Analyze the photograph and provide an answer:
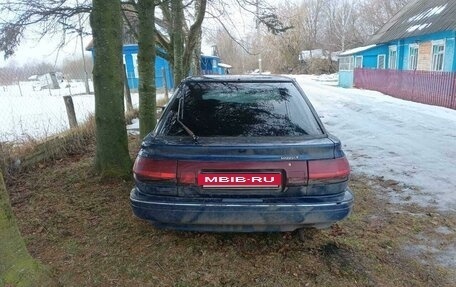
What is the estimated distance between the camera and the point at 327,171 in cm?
261

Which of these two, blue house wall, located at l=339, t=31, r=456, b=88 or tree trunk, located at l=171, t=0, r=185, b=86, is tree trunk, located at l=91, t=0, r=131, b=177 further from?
blue house wall, located at l=339, t=31, r=456, b=88

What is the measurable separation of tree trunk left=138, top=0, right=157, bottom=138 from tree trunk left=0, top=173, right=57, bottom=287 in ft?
11.8

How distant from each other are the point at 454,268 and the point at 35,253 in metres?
3.47

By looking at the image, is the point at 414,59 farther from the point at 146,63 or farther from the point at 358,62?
the point at 146,63

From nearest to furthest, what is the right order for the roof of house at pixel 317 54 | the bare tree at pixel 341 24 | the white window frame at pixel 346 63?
the white window frame at pixel 346 63
the roof of house at pixel 317 54
the bare tree at pixel 341 24

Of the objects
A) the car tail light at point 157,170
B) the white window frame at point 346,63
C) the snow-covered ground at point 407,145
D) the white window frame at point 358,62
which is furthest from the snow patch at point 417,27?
the car tail light at point 157,170

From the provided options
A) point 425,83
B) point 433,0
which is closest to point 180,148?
point 425,83

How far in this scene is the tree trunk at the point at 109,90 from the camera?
13.4ft

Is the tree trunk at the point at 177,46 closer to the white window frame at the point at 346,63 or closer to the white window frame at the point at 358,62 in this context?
the white window frame at the point at 358,62

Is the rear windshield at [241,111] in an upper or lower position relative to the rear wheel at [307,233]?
upper

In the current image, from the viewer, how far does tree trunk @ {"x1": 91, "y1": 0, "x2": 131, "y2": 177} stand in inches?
161

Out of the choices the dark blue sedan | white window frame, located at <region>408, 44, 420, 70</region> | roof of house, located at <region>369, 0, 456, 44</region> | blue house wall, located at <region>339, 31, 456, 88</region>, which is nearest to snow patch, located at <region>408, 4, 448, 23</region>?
roof of house, located at <region>369, 0, 456, 44</region>

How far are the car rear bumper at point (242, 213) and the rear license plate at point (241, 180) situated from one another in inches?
4.7

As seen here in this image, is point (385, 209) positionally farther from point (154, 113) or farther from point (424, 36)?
point (424, 36)
